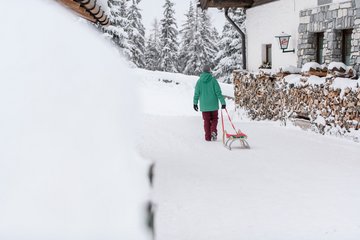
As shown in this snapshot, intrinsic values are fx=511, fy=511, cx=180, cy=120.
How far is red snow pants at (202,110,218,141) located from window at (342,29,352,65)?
→ 10.0 feet

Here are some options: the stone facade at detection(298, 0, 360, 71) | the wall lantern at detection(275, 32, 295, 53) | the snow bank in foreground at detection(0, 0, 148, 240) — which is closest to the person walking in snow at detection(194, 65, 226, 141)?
the stone facade at detection(298, 0, 360, 71)

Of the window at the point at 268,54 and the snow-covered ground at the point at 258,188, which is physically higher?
the window at the point at 268,54

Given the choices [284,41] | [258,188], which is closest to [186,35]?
[284,41]

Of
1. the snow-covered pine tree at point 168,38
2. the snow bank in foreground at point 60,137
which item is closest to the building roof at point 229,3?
the snow bank in foreground at point 60,137

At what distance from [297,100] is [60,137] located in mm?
11468

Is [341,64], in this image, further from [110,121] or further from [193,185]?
[110,121]

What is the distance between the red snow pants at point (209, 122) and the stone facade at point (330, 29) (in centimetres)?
290

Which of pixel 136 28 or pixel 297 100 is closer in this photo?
pixel 297 100

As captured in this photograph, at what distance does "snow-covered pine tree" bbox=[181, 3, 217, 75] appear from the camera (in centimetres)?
4550

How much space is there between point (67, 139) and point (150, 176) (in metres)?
0.28

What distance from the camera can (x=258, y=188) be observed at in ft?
19.8

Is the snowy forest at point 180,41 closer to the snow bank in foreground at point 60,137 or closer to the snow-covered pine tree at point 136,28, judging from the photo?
the snow-covered pine tree at point 136,28

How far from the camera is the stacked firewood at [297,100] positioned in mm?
9773

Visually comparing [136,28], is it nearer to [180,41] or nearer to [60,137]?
[180,41]
